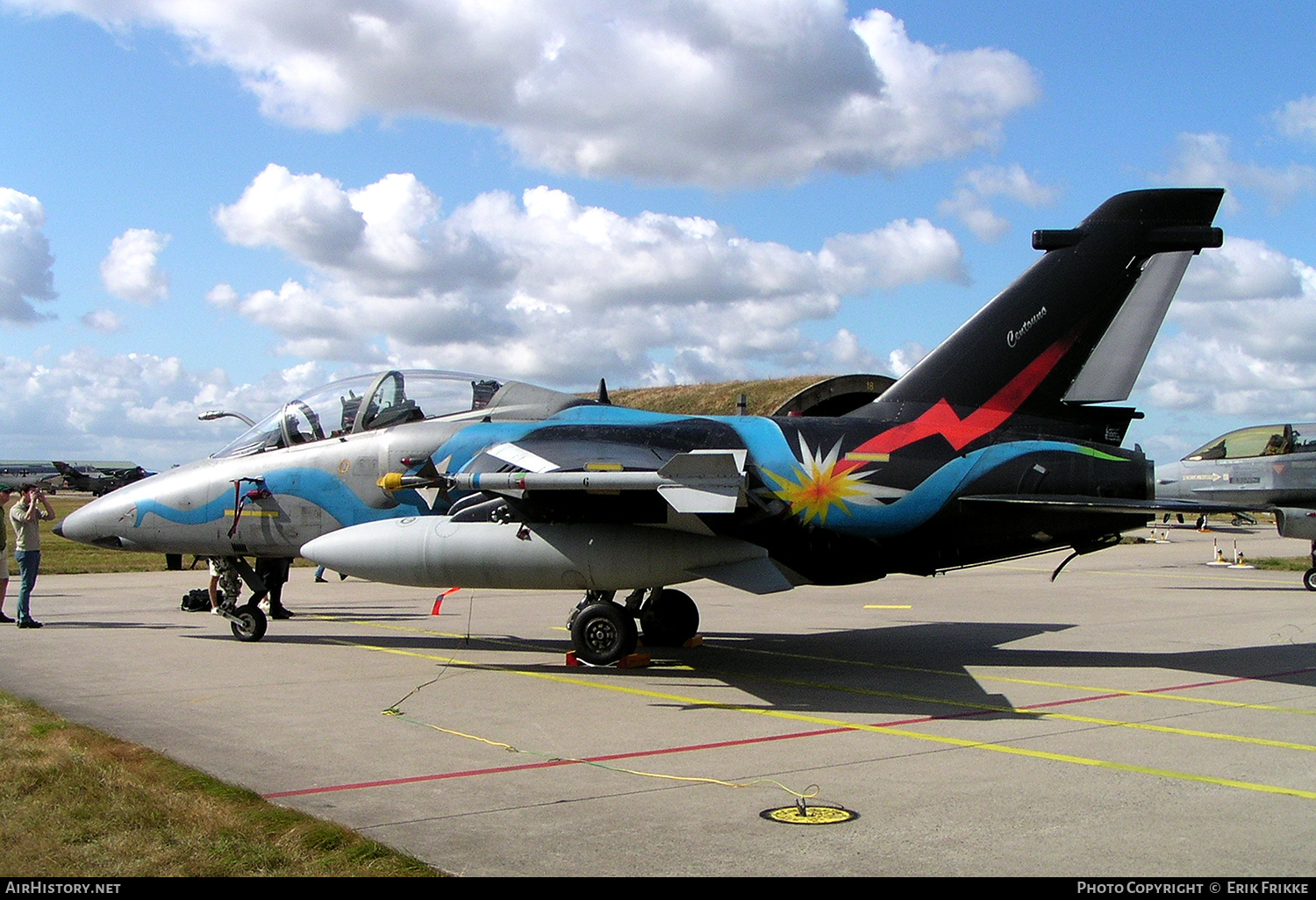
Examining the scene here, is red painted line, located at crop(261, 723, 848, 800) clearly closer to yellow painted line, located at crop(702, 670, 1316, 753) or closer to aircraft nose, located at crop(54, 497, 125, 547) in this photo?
yellow painted line, located at crop(702, 670, 1316, 753)

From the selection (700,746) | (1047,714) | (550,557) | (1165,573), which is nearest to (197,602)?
(550,557)

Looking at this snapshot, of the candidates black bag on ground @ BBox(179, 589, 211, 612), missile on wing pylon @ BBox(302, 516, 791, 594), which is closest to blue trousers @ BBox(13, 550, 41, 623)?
black bag on ground @ BBox(179, 589, 211, 612)

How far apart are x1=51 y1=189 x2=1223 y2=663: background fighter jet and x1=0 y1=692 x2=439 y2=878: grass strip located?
458cm

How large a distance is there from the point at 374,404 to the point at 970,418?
6.73 meters

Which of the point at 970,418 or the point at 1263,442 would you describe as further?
the point at 1263,442

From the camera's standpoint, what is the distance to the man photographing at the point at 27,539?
14.2 metres

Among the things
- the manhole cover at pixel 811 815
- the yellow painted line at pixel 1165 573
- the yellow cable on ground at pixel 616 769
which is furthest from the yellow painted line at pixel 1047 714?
the yellow painted line at pixel 1165 573

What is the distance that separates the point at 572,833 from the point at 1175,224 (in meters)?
9.81

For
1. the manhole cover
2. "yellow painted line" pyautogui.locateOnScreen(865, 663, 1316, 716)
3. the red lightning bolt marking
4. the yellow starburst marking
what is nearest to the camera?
the manhole cover

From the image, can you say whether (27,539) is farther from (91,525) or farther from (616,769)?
(616,769)

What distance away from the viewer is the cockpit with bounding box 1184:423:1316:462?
2138 centimetres

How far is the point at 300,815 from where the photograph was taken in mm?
5469

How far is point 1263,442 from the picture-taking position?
853 inches
